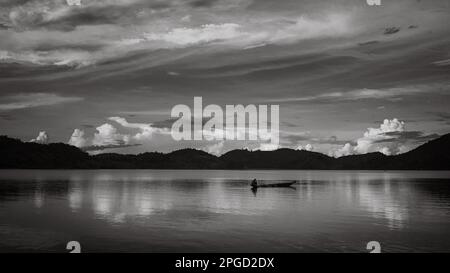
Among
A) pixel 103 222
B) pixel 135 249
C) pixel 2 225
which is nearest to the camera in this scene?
pixel 135 249

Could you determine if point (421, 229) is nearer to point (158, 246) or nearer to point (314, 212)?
point (314, 212)

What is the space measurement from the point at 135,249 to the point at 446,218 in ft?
128

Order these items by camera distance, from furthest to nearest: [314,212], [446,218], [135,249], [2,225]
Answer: [314,212] → [446,218] → [2,225] → [135,249]

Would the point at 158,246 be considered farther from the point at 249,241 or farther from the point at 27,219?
the point at 27,219

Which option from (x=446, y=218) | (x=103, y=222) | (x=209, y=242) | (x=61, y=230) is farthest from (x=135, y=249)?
(x=446, y=218)

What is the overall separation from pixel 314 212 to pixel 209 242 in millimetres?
26387

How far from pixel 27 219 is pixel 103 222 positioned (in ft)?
33.0

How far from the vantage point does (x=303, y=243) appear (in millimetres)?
35062
